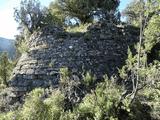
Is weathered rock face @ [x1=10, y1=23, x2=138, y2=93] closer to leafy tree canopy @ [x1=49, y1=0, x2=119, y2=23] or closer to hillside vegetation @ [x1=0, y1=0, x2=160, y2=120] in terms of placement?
hillside vegetation @ [x1=0, y1=0, x2=160, y2=120]

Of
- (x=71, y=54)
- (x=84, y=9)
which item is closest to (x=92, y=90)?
(x=71, y=54)

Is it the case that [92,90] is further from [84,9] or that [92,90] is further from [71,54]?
[84,9]

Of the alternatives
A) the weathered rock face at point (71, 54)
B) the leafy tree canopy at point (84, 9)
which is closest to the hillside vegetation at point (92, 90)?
the weathered rock face at point (71, 54)

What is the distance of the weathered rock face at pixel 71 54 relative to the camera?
17188mm

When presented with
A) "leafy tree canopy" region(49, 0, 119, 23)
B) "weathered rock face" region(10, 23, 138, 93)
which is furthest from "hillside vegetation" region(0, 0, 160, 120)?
"leafy tree canopy" region(49, 0, 119, 23)

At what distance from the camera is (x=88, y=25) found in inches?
755

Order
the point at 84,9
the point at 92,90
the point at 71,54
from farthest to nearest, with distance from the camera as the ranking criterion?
1. the point at 84,9
2. the point at 71,54
3. the point at 92,90

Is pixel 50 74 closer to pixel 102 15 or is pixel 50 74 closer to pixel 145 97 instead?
pixel 145 97

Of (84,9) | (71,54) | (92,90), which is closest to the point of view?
(92,90)

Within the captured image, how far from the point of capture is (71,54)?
1775cm

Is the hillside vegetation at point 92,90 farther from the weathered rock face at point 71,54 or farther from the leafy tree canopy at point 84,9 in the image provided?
the leafy tree canopy at point 84,9

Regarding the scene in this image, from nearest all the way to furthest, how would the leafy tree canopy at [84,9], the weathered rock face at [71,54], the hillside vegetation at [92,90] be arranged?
the hillside vegetation at [92,90] → the weathered rock face at [71,54] → the leafy tree canopy at [84,9]

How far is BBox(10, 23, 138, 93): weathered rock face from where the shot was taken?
56.4ft

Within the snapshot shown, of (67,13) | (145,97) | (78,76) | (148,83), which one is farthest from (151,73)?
(67,13)
